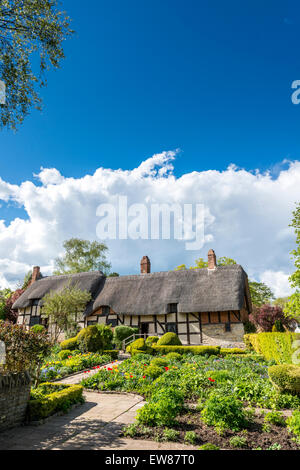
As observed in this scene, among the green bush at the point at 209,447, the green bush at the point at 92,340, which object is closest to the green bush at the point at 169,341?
the green bush at the point at 92,340

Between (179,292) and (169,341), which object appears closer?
(169,341)

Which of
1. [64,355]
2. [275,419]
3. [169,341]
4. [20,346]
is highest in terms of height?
[20,346]

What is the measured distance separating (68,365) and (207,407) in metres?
8.77

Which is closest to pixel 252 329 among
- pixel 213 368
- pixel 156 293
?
pixel 156 293

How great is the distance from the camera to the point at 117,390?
8969 mm

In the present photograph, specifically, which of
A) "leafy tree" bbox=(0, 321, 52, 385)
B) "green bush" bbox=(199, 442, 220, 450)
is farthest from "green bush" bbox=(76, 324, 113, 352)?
"green bush" bbox=(199, 442, 220, 450)

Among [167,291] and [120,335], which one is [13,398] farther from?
[167,291]

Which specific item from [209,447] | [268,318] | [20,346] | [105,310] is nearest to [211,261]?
[268,318]

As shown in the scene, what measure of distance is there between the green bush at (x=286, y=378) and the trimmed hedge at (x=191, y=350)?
9.11 metres

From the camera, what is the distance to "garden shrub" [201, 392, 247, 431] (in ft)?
17.1

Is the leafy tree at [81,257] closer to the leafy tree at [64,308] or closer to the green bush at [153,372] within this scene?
the leafy tree at [64,308]

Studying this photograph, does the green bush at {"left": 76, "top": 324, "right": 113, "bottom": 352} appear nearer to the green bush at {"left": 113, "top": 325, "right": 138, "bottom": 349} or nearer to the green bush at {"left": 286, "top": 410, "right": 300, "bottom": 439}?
the green bush at {"left": 113, "top": 325, "right": 138, "bottom": 349}

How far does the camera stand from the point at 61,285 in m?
29.3

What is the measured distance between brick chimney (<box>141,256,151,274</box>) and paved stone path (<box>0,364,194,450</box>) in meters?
21.4
